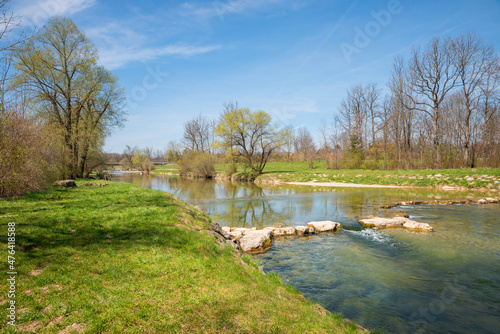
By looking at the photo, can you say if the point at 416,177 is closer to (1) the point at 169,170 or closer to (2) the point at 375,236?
(2) the point at 375,236

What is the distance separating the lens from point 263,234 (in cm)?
972

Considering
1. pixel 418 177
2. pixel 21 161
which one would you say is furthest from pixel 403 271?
pixel 418 177

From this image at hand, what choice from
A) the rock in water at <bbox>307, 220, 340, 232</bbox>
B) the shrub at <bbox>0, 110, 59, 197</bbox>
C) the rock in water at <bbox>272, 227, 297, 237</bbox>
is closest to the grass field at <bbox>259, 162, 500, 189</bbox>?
the rock in water at <bbox>307, 220, 340, 232</bbox>

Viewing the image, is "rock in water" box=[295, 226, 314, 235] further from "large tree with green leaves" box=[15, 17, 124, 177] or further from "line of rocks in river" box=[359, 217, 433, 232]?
"large tree with green leaves" box=[15, 17, 124, 177]

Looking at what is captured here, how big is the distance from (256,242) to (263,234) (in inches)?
26.7

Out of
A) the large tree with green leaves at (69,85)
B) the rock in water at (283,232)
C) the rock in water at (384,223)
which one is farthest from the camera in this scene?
the large tree with green leaves at (69,85)

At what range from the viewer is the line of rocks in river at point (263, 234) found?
9.02 metres

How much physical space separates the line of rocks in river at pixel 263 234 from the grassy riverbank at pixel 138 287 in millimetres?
2215

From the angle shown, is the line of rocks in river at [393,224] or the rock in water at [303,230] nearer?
the rock in water at [303,230]

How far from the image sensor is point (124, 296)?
3.74 meters

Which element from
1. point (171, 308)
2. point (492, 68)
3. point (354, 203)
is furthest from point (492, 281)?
point (492, 68)

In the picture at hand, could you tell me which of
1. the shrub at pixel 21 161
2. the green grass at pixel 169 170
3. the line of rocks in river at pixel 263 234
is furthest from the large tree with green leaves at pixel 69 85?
the green grass at pixel 169 170

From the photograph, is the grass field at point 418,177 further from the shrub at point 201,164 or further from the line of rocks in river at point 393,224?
the line of rocks in river at point 393,224

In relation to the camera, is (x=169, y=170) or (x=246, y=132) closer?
(x=246, y=132)
